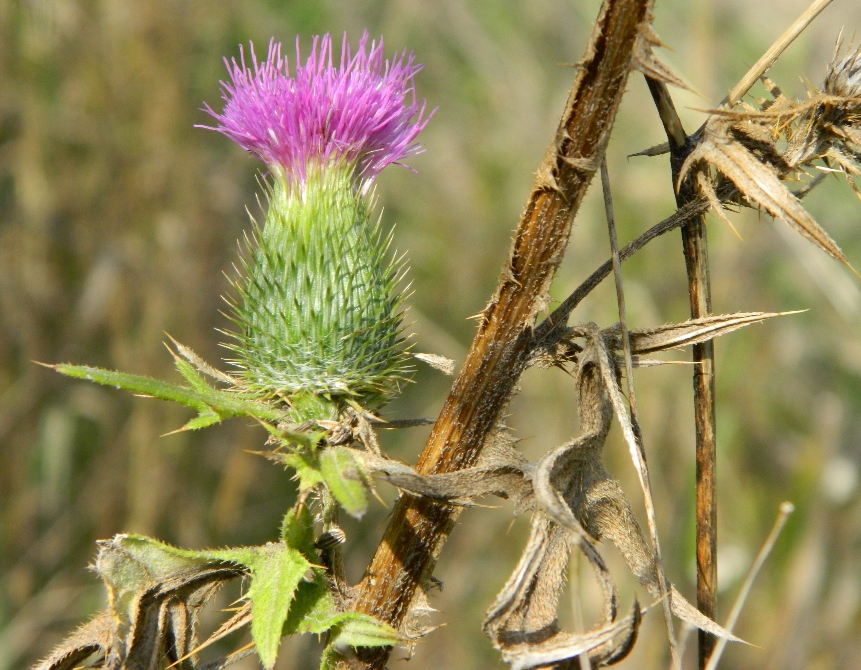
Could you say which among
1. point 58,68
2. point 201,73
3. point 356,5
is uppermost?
point 356,5

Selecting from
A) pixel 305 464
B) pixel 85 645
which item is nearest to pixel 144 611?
pixel 85 645

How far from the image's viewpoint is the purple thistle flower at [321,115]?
1914mm

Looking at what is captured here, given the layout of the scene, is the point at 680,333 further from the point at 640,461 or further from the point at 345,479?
the point at 345,479

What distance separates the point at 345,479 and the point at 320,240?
0.81m

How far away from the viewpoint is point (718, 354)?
4398mm

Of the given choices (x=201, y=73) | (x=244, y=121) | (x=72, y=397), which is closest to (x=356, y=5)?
(x=201, y=73)

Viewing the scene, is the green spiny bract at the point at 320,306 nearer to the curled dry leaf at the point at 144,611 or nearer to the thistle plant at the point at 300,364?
the thistle plant at the point at 300,364

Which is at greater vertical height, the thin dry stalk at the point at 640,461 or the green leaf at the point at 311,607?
the thin dry stalk at the point at 640,461

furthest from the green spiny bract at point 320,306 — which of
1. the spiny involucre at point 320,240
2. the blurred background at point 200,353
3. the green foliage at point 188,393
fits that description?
the blurred background at point 200,353

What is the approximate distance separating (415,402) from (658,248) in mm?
1876

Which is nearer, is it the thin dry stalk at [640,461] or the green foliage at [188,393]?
the green foliage at [188,393]

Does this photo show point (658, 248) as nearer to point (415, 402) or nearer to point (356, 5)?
point (415, 402)

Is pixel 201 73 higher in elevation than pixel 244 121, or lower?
higher

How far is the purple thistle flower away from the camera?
75.4 inches
